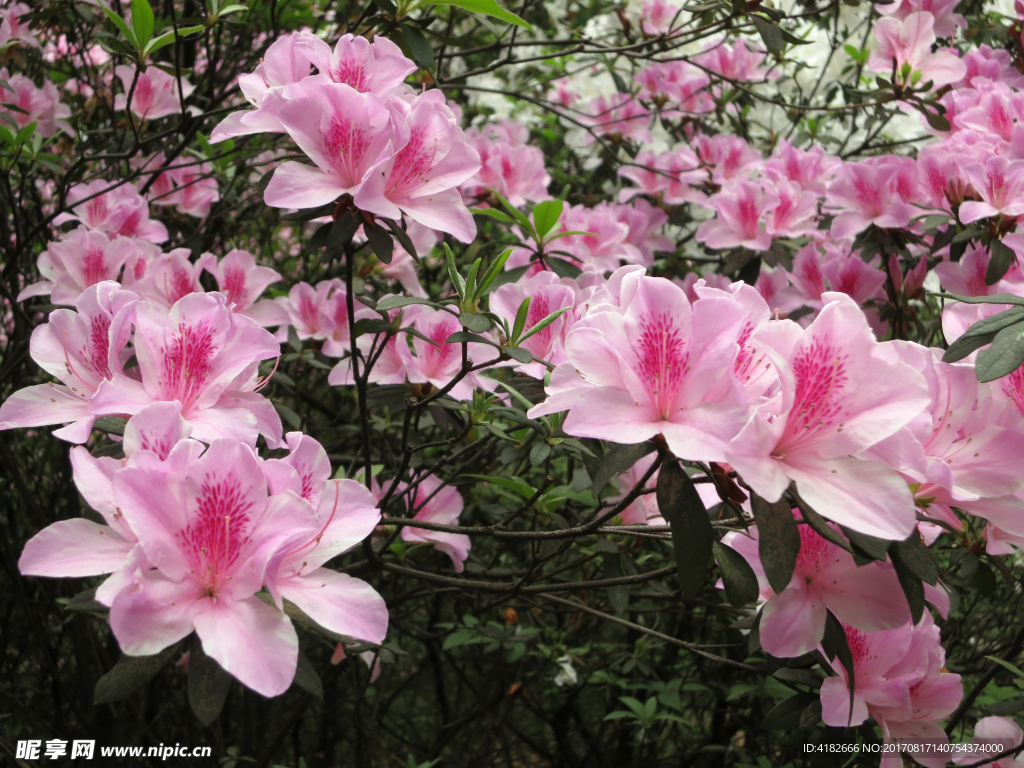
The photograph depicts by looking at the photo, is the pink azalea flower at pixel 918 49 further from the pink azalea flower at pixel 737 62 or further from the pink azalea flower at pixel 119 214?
the pink azalea flower at pixel 119 214

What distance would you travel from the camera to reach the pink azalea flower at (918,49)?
6.82 feet

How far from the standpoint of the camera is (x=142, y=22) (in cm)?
162

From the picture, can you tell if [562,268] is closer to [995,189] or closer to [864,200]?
[864,200]

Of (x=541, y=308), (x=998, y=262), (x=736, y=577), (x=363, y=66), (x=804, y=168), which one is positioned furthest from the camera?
(x=804, y=168)

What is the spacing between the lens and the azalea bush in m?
0.83

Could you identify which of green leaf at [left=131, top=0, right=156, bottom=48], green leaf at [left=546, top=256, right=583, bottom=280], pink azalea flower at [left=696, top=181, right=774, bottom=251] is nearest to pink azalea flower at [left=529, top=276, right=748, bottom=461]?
green leaf at [left=546, top=256, right=583, bottom=280]

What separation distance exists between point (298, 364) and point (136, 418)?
1.25 meters

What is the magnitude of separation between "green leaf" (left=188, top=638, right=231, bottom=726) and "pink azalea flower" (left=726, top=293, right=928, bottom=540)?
1.97 feet

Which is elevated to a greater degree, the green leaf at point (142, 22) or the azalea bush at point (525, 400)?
the green leaf at point (142, 22)

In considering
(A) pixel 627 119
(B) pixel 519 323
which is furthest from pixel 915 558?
(A) pixel 627 119

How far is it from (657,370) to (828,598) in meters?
0.38

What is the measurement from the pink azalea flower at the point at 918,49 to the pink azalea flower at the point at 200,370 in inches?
77.3

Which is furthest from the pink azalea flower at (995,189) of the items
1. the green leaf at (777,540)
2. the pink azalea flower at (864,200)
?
the green leaf at (777,540)

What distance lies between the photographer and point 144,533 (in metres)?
0.78
